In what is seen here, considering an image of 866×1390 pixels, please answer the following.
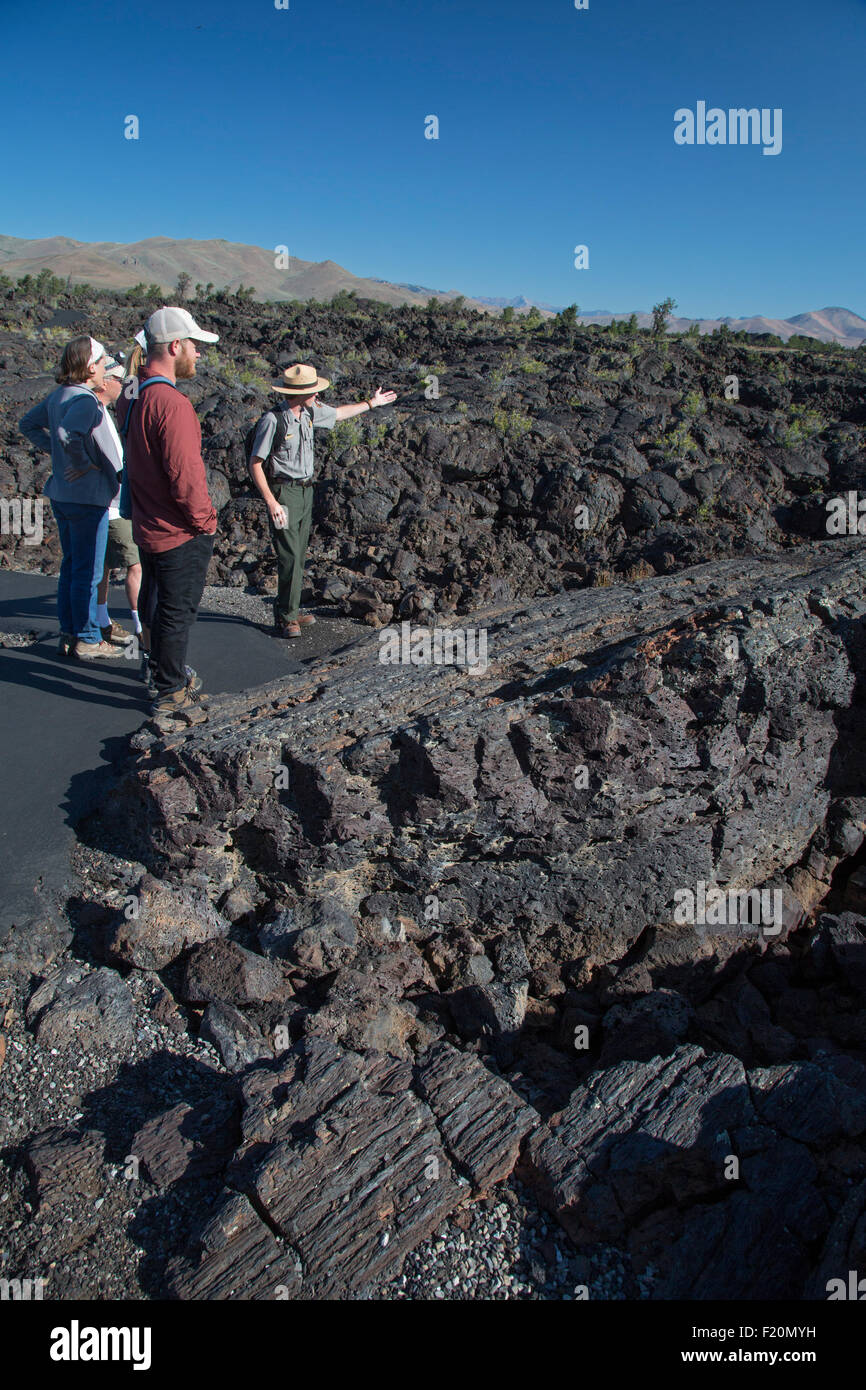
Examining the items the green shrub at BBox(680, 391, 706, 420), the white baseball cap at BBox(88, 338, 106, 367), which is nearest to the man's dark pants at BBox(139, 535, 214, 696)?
the white baseball cap at BBox(88, 338, 106, 367)

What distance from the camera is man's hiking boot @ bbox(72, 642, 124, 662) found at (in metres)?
5.10

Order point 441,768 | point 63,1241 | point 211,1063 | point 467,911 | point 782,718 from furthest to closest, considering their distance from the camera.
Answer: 1. point 782,718
2. point 467,911
3. point 441,768
4. point 211,1063
5. point 63,1241

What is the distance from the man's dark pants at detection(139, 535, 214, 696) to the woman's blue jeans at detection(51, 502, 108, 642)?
2.58 ft

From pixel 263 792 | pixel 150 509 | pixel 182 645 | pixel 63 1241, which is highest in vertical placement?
pixel 150 509

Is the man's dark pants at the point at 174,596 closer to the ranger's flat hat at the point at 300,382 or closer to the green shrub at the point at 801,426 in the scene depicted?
the ranger's flat hat at the point at 300,382

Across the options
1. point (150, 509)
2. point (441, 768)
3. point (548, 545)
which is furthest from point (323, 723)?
point (548, 545)

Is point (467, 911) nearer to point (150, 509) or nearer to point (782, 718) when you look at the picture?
point (782, 718)

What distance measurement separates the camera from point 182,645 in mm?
4320

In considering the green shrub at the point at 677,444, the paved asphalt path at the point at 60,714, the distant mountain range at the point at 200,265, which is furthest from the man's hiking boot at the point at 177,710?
the distant mountain range at the point at 200,265

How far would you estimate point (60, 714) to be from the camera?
4.48 meters

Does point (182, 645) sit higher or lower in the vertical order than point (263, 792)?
higher

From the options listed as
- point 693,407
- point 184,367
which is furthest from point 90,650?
point 693,407

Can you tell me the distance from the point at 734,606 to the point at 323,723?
2.12 metres

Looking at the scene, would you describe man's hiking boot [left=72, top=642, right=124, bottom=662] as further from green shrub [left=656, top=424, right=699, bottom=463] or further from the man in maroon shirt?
green shrub [left=656, top=424, right=699, bottom=463]
